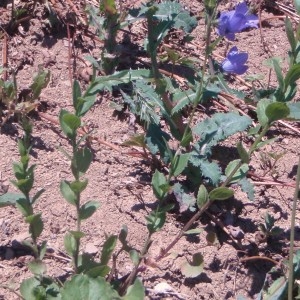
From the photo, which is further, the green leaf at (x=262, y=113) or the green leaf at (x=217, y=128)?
the green leaf at (x=217, y=128)

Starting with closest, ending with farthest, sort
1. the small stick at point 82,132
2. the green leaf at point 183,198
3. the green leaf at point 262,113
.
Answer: the green leaf at point 262,113 → the green leaf at point 183,198 → the small stick at point 82,132

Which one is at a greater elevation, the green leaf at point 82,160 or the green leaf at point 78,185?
the green leaf at point 82,160

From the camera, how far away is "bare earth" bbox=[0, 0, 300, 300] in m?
2.05

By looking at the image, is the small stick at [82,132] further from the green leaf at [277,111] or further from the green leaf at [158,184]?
the green leaf at [277,111]

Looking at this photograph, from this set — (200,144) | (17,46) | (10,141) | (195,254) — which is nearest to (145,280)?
(195,254)

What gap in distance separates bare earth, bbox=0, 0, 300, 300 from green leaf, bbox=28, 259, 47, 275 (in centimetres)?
14

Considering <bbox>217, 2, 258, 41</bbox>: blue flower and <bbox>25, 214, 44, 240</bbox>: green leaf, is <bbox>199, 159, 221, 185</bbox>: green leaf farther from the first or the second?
<bbox>25, 214, 44, 240</bbox>: green leaf

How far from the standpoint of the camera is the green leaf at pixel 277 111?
5.57 ft

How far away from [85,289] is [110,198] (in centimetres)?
64

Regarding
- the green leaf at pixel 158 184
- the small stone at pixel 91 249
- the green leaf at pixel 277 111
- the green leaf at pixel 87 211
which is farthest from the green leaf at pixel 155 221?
the green leaf at pixel 277 111

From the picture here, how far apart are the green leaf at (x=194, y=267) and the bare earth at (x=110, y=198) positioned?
18 mm

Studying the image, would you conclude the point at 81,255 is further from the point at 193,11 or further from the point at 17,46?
the point at 193,11

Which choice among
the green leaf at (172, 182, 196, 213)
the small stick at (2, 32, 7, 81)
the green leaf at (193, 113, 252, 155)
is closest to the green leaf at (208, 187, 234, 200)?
the green leaf at (172, 182, 196, 213)

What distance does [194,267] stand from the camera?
2.05 metres
